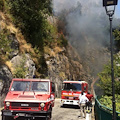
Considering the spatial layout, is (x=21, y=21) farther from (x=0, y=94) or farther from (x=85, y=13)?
(x=85, y=13)

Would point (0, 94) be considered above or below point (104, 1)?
below

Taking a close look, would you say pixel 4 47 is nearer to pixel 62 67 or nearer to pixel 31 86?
pixel 31 86

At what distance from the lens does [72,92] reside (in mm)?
14469

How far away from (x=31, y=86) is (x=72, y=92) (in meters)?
6.68

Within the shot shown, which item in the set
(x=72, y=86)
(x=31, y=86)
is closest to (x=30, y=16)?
(x=72, y=86)

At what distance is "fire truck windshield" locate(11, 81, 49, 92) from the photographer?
27.4ft

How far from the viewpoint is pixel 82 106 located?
34.0 ft

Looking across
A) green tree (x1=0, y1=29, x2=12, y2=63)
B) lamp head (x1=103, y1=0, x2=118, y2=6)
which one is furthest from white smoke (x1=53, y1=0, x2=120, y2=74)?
lamp head (x1=103, y1=0, x2=118, y2=6)

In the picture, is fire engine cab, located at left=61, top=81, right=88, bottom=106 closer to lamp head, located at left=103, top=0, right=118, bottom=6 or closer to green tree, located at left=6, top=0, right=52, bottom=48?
lamp head, located at left=103, top=0, right=118, bottom=6

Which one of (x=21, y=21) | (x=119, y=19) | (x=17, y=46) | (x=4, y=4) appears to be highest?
(x=119, y=19)

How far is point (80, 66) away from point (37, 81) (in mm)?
29958

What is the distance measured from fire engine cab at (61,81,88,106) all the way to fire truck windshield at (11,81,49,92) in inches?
250

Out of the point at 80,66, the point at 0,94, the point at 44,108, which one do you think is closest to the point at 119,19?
the point at 80,66

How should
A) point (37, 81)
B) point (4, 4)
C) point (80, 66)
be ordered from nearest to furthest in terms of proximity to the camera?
point (37, 81)
point (4, 4)
point (80, 66)
